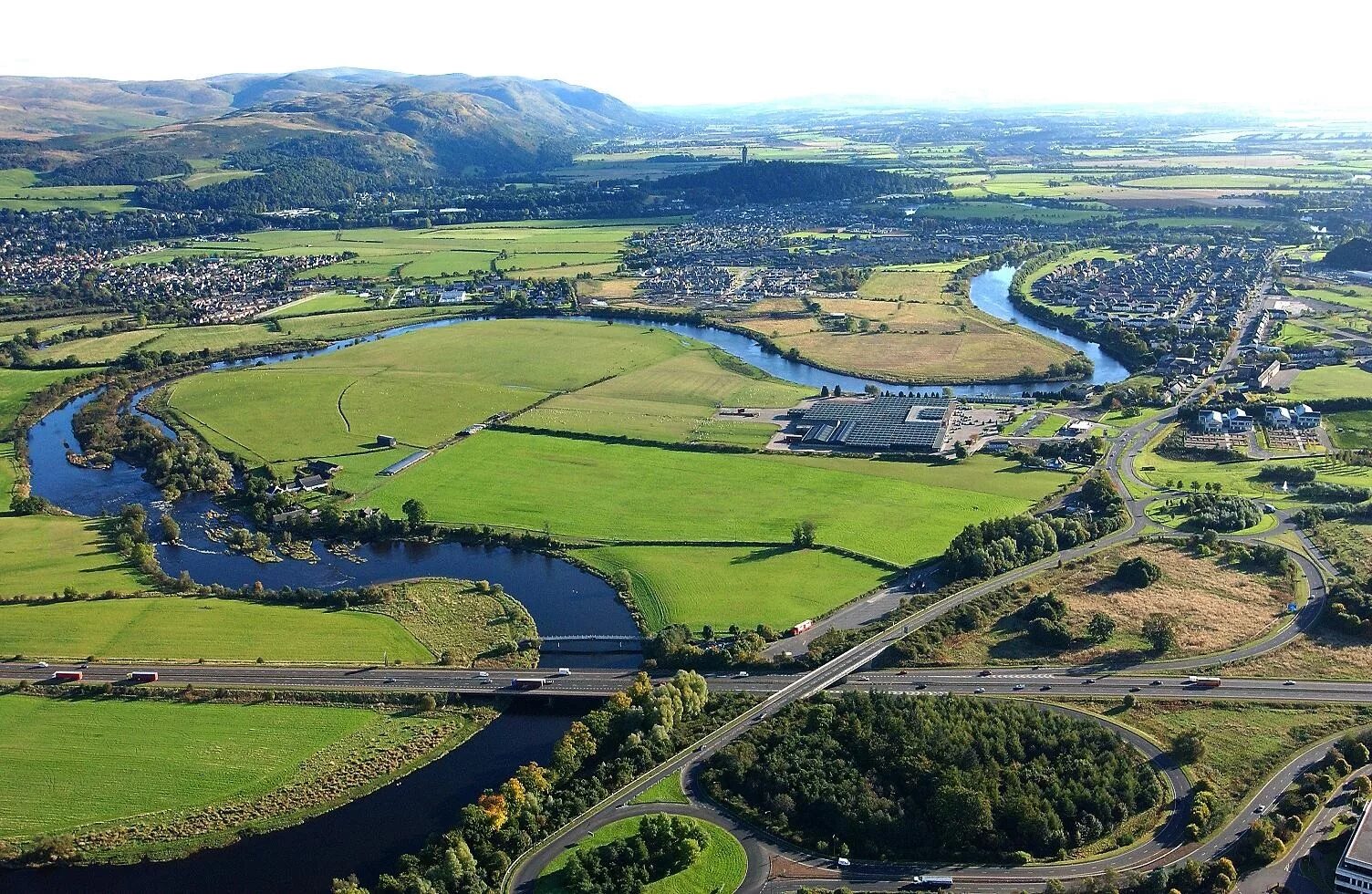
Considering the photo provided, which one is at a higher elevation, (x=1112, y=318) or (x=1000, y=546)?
(x=1112, y=318)

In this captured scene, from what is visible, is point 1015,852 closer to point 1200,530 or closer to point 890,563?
point 890,563

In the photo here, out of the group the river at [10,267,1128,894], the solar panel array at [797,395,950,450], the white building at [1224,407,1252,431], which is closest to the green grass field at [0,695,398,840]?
the river at [10,267,1128,894]

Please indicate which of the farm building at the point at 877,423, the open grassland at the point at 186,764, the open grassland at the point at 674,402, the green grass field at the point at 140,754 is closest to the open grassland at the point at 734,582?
the open grassland at the point at 186,764

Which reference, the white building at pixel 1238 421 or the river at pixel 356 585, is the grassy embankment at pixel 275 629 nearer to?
the river at pixel 356 585

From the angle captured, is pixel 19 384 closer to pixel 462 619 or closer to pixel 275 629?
pixel 275 629

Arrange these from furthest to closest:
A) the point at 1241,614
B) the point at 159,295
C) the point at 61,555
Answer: the point at 159,295
the point at 61,555
the point at 1241,614

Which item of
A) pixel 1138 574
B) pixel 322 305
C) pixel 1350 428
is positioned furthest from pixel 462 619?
pixel 322 305

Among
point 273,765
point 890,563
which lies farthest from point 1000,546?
point 273,765
